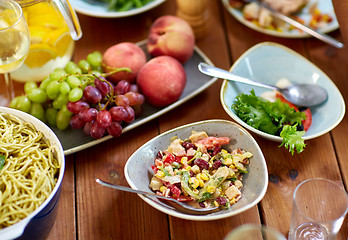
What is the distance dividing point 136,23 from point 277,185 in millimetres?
812

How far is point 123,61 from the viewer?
52.7 inches

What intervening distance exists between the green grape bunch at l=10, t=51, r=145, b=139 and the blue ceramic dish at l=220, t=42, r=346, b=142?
0.30 meters

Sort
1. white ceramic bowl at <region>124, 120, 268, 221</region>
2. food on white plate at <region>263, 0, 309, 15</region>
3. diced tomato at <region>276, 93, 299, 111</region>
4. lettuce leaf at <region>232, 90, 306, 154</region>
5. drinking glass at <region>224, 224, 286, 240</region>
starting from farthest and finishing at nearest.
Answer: food on white plate at <region>263, 0, 309, 15</region>, diced tomato at <region>276, 93, 299, 111</region>, lettuce leaf at <region>232, 90, 306, 154</region>, white ceramic bowl at <region>124, 120, 268, 221</region>, drinking glass at <region>224, 224, 286, 240</region>

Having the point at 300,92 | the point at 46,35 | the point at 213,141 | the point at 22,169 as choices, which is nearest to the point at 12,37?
the point at 46,35

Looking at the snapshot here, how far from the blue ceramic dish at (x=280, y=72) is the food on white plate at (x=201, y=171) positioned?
0.18 metres

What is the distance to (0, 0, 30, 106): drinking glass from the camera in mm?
1168

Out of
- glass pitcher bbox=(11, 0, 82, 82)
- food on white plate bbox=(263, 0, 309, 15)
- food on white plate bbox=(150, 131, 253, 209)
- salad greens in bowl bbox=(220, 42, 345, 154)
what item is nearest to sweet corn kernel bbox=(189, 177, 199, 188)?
food on white plate bbox=(150, 131, 253, 209)

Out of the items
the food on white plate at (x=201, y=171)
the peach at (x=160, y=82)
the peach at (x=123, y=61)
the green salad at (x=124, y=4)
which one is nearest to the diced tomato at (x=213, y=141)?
the food on white plate at (x=201, y=171)

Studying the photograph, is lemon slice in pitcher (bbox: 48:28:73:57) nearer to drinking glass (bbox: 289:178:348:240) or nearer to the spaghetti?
the spaghetti

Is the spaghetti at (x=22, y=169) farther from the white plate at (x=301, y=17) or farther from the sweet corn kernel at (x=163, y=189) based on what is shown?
the white plate at (x=301, y=17)

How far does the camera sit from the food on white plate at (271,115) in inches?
46.4

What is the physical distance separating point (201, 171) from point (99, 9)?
2.53 ft

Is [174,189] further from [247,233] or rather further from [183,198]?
[247,233]

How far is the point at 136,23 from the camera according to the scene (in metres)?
1.60
